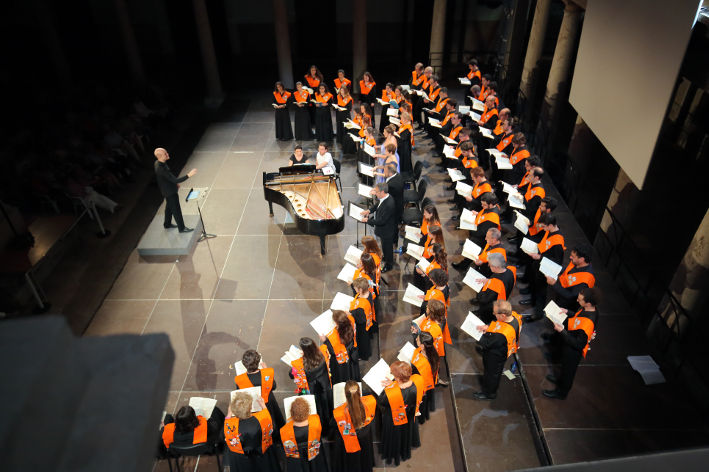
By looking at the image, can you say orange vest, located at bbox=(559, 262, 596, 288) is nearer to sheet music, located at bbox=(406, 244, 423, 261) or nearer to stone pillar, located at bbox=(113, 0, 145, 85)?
sheet music, located at bbox=(406, 244, 423, 261)

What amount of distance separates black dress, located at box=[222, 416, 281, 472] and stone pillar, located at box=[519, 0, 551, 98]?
12328mm

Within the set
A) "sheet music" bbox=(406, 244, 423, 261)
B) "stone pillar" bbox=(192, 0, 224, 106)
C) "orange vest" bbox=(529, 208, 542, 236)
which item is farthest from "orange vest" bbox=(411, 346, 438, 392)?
"stone pillar" bbox=(192, 0, 224, 106)

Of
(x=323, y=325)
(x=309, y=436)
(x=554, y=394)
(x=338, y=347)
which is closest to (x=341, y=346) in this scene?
(x=338, y=347)

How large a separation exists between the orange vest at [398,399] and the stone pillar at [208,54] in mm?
13005

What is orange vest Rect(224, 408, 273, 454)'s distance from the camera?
4555mm

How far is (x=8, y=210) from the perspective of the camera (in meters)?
8.32

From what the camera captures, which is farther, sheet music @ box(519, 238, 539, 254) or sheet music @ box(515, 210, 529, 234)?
sheet music @ box(515, 210, 529, 234)

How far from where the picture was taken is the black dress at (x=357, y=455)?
499 cm

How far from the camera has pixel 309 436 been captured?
179 inches

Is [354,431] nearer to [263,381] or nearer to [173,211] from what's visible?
[263,381]

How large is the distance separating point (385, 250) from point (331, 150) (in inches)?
197

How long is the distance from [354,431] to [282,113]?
9425 millimetres

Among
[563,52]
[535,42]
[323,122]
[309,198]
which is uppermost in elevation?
[563,52]

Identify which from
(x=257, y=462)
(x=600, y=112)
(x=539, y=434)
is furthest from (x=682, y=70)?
(x=257, y=462)
